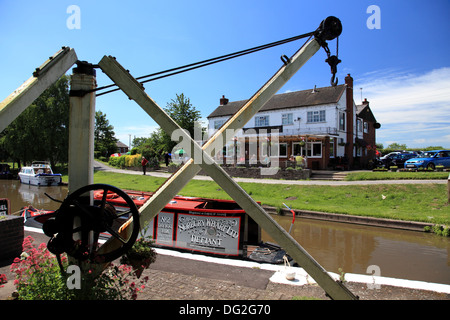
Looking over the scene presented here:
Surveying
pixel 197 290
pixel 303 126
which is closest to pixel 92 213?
pixel 197 290

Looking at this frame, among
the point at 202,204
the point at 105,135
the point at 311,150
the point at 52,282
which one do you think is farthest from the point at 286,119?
the point at 105,135

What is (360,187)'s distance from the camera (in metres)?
15.8

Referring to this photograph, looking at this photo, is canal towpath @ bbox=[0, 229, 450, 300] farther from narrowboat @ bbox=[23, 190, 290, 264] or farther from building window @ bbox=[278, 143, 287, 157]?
building window @ bbox=[278, 143, 287, 157]

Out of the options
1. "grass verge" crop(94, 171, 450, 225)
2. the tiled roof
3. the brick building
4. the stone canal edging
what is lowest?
the stone canal edging

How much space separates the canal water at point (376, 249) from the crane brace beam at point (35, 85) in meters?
7.12

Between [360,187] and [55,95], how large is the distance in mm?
35750

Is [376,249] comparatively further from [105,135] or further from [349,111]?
[105,135]

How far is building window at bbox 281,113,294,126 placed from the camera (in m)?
30.9

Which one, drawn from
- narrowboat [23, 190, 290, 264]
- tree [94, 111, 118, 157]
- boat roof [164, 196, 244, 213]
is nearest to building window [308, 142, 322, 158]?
boat roof [164, 196, 244, 213]

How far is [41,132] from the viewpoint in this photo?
33688 mm

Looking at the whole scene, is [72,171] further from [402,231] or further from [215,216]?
[402,231]

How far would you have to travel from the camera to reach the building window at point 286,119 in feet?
101

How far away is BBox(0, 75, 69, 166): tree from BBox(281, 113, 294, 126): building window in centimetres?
2501

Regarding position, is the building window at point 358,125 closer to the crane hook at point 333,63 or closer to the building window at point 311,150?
the building window at point 311,150
